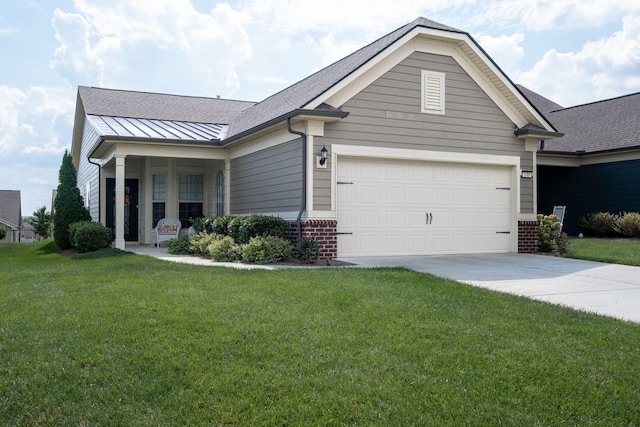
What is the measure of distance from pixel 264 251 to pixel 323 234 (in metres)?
1.32

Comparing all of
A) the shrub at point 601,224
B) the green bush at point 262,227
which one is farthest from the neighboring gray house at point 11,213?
the shrub at point 601,224

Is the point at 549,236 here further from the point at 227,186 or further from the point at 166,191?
the point at 166,191

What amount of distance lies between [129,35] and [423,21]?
7895 millimetres

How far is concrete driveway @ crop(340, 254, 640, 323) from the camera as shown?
7484 millimetres

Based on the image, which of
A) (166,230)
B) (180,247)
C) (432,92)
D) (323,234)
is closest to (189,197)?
(166,230)

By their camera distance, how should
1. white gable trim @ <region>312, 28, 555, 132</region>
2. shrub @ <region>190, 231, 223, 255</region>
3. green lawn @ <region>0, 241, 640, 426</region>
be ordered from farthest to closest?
shrub @ <region>190, 231, 223, 255</region>, white gable trim @ <region>312, 28, 555, 132</region>, green lawn @ <region>0, 241, 640, 426</region>

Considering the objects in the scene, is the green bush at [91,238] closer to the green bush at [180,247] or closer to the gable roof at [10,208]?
the green bush at [180,247]

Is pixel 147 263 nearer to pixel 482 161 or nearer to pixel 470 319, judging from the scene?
pixel 470 319

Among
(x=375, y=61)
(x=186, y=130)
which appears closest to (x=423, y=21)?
(x=375, y=61)

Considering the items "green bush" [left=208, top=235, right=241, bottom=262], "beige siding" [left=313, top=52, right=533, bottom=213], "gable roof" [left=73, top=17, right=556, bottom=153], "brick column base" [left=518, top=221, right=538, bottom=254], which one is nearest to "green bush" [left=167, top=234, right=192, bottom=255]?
"green bush" [left=208, top=235, right=241, bottom=262]

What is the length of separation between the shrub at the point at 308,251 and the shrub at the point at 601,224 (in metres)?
11.3

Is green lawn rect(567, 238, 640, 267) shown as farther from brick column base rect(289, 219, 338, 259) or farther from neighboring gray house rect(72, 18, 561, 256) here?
brick column base rect(289, 219, 338, 259)

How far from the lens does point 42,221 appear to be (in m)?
48.2

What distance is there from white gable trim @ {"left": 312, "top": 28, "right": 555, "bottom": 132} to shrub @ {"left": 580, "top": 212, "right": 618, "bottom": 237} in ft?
19.2
